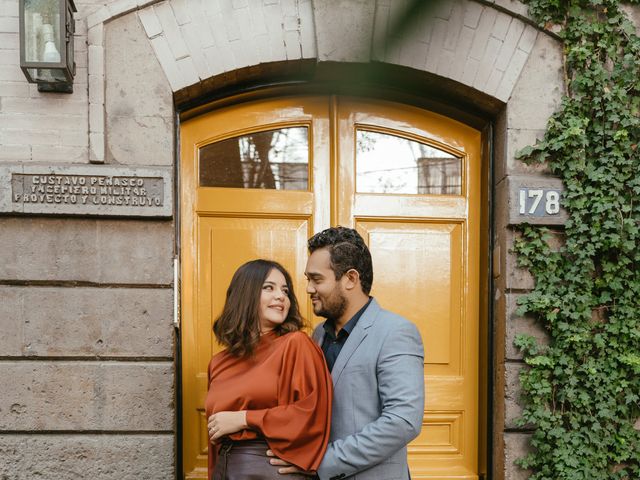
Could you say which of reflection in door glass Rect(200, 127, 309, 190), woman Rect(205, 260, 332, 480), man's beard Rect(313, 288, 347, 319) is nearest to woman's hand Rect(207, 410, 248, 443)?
woman Rect(205, 260, 332, 480)

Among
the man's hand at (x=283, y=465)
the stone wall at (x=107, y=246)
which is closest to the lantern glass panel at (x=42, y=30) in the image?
the stone wall at (x=107, y=246)

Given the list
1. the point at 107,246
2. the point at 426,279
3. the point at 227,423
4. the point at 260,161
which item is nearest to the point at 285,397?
the point at 227,423

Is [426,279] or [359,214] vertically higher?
[359,214]

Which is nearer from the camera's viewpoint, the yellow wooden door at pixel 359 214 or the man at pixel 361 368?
the man at pixel 361 368

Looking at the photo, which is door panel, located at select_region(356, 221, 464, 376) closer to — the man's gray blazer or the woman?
the man's gray blazer

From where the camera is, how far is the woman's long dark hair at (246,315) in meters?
2.53

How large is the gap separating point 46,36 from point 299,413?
2.69 meters

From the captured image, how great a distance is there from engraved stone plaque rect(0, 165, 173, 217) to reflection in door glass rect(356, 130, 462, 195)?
4.72 ft

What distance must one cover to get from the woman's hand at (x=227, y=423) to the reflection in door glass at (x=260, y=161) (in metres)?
1.98

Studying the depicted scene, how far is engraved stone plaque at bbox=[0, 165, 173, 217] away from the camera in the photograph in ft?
11.3

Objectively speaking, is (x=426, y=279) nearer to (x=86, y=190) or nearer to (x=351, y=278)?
(x=351, y=278)

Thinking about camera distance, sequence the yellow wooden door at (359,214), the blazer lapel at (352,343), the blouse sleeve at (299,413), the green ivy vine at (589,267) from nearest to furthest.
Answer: the blouse sleeve at (299,413), the blazer lapel at (352,343), the green ivy vine at (589,267), the yellow wooden door at (359,214)

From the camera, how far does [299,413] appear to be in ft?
7.63

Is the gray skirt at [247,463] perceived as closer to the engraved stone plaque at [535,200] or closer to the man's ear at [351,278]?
the man's ear at [351,278]
